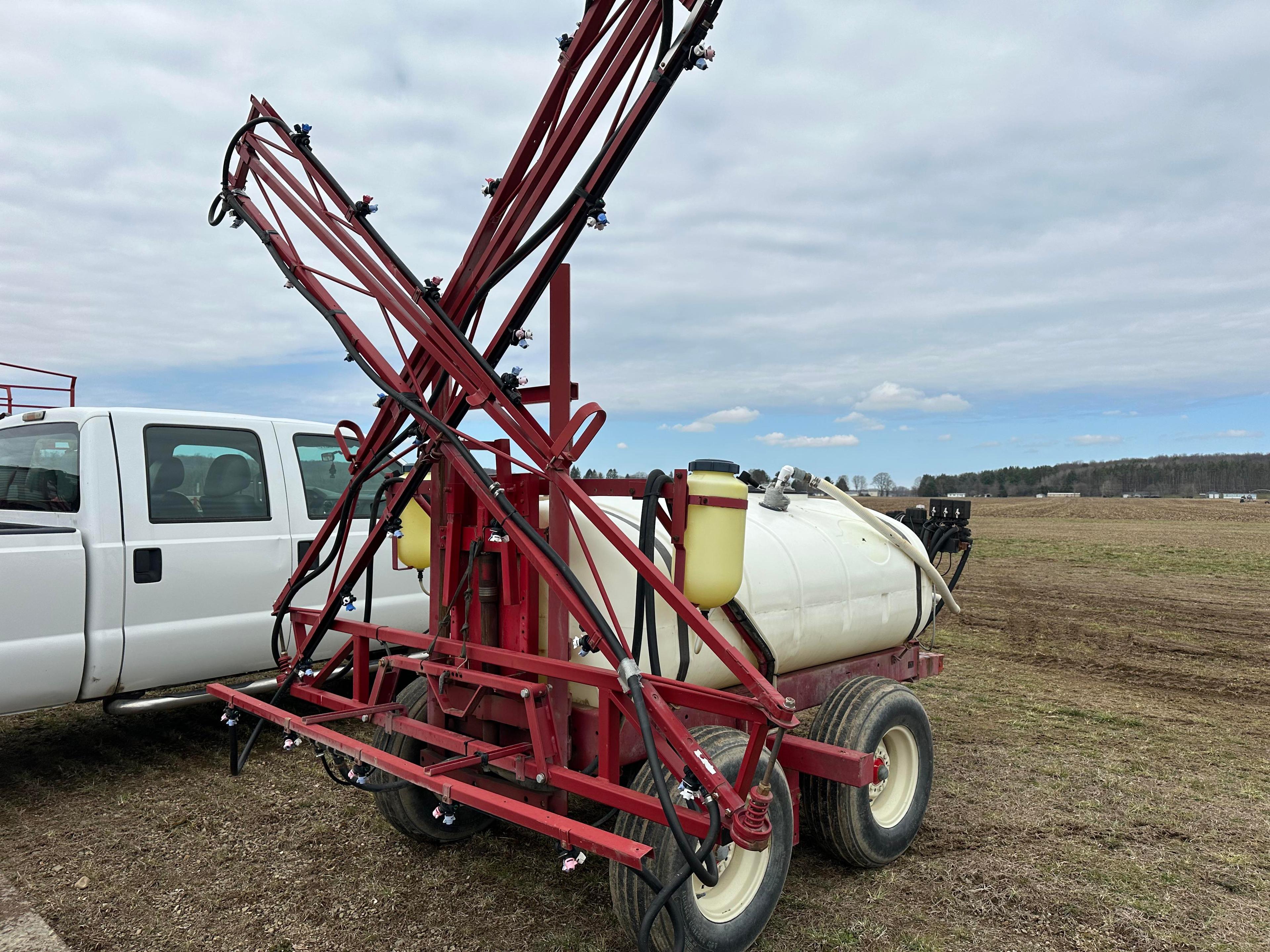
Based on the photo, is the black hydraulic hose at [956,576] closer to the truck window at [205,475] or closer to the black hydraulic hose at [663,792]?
the black hydraulic hose at [663,792]

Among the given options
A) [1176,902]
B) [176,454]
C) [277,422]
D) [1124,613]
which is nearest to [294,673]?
[176,454]

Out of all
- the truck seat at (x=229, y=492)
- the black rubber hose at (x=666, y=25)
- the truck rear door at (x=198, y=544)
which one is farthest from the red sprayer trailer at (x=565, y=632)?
the truck seat at (x=229, y=492)

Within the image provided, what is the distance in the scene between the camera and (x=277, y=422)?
19.6ft

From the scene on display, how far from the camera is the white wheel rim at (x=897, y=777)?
430 cm

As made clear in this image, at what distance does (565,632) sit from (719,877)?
1.09m

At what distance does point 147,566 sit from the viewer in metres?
4.98

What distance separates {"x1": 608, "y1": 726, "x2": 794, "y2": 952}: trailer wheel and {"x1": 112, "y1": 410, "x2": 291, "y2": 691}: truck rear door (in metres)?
3.27

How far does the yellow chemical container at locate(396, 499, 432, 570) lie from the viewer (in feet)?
13.8

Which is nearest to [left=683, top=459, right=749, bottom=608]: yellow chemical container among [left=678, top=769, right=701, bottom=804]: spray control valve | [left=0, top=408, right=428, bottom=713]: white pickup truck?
[left=678, top=769, right=701, bottom=804]: spray control valve

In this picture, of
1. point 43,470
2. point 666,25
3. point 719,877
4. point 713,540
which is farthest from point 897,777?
point 43,470

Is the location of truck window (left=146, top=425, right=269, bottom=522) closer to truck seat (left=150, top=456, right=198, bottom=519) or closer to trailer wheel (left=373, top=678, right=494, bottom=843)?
truck seat (left=150, top=456, right=198, bottom=519)

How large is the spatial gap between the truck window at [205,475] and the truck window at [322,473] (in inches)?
11.7

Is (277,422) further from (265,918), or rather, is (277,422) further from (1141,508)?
(1141,508)

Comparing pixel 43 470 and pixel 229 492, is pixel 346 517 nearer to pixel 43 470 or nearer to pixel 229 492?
pixel 229 492
